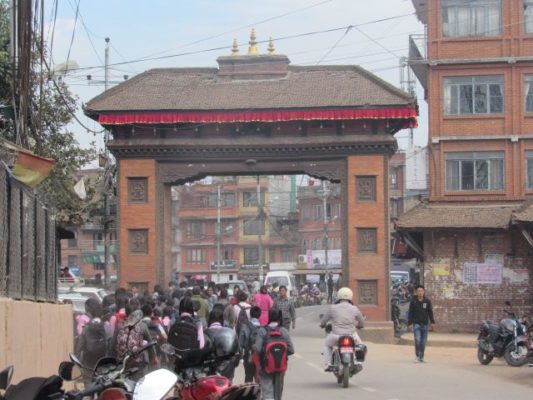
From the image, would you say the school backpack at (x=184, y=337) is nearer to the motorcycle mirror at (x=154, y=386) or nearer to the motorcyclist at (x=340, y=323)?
the motorcycle mirror at (x=154, y=386)

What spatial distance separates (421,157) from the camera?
53.5m

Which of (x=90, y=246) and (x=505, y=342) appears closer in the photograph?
(x=505, y=342)

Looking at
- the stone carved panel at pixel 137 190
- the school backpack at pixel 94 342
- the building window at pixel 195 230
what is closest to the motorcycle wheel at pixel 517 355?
the school backpack at pixel 94 342

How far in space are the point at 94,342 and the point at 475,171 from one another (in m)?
27.0

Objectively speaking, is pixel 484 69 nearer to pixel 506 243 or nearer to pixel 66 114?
pixel 506 243

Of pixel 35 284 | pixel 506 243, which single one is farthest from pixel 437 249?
pixel 35 284

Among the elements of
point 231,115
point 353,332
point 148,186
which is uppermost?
point 231,115

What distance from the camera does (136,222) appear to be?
37.2 m

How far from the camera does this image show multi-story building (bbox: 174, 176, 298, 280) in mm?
93500

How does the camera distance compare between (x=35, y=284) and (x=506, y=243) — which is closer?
(x=35, y=284)

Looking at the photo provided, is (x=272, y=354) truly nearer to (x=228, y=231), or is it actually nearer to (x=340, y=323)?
(x=340, y=323)

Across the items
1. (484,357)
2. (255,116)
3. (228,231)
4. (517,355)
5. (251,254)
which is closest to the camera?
(517,355)

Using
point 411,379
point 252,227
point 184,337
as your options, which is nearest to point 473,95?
point 411,379

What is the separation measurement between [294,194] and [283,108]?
6177 cm
